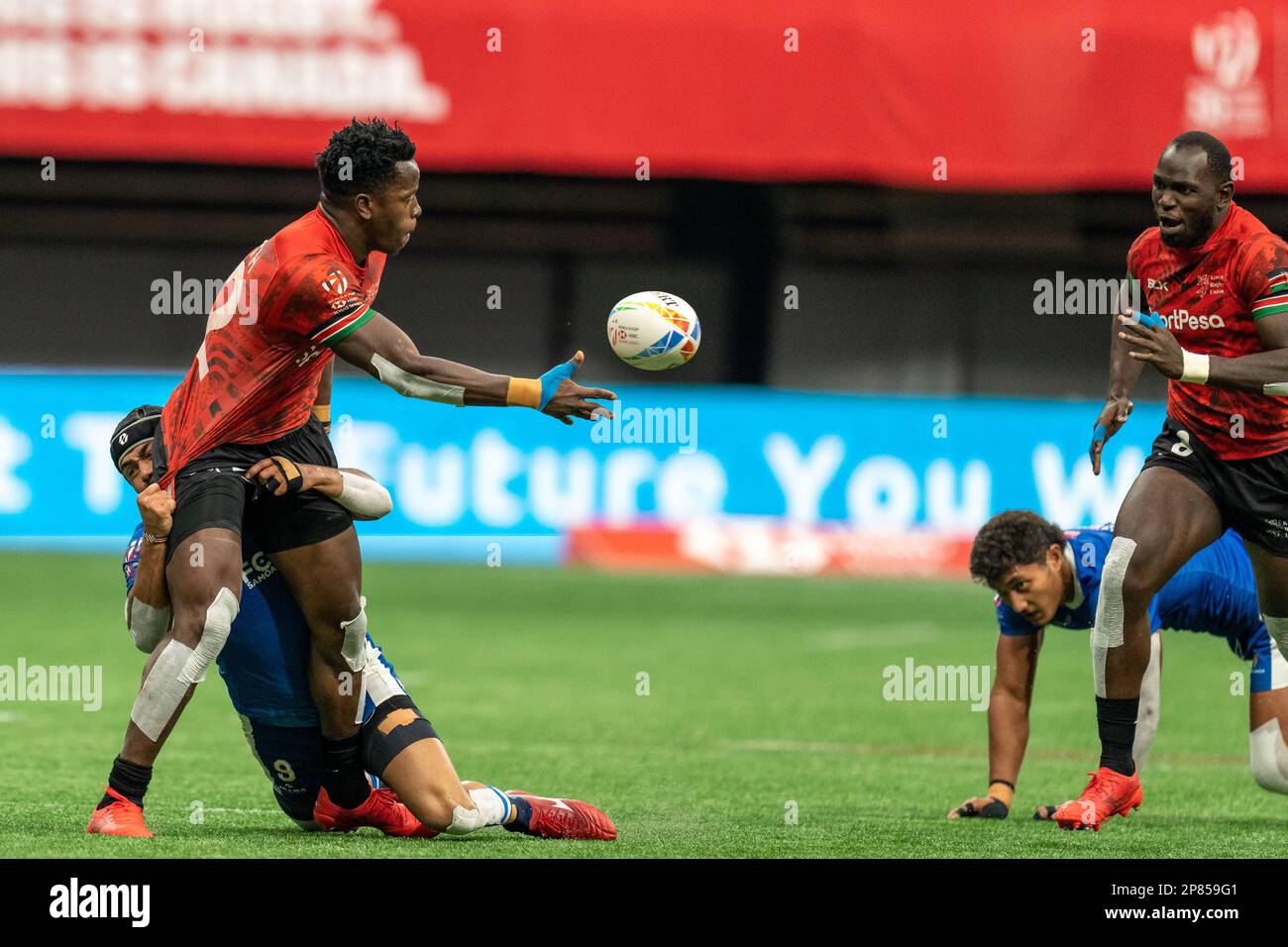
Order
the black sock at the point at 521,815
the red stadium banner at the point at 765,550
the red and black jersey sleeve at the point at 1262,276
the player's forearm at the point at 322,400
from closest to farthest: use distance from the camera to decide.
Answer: the black sock at the point at 521,815, the red and black jersey sleeve at the point at 1262,276, the player's forearm at the point at 322,400, the red stadium banner at the point at 765,550

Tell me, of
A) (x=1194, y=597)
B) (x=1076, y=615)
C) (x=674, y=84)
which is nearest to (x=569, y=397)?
(x=1076, y=615)

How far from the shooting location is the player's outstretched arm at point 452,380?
648cm

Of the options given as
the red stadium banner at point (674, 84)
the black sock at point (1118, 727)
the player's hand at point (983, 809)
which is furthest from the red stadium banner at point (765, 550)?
the black sock at point (1118, 727)

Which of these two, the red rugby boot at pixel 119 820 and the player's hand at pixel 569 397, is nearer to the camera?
the red rugby boot at pixel 119 820

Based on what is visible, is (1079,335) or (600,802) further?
(1079,335)

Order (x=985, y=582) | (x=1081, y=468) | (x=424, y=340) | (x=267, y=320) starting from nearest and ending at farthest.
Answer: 1. (x=267, y=320)
2. (x=985, y=582)
3. (x=1081, y=468)
4. (x=424, y=340)

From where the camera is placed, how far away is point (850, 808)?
25.7 ft

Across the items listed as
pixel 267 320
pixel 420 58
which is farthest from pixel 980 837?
pixel 420 58

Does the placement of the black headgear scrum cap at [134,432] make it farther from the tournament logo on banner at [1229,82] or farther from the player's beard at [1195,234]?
the tournament logo on banner at [1229,82]

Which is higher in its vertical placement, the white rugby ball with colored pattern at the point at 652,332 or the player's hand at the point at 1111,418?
the white rugby ball with colored pattern at the point at 652,332

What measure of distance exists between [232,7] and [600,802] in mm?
12964

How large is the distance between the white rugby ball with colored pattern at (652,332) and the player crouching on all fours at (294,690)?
1057 millimetres

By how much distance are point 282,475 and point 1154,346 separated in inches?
117

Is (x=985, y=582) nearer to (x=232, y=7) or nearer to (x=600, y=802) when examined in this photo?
(x=600, y=802)
